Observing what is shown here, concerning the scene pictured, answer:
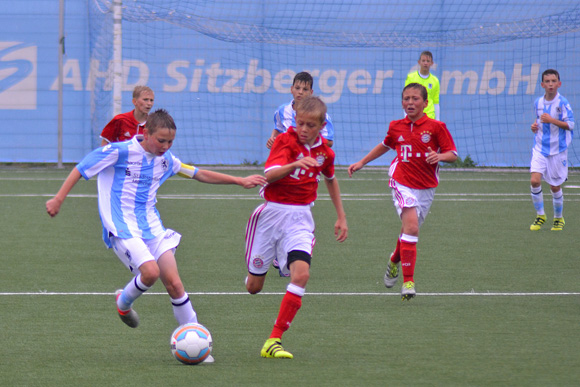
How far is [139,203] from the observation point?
550 cm

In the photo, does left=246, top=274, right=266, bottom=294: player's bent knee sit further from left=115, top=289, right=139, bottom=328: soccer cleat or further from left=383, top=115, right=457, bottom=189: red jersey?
left=383, top=115, right=457, bottom=189: red jersey

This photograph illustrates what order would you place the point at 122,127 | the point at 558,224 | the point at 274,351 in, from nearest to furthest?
the point at 274,351, the point at 122,127, the point at 558,224

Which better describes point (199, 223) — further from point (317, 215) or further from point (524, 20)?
point (524, 20)

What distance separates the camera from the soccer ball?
4.92 metres

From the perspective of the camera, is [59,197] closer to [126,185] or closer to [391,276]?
[126,185]

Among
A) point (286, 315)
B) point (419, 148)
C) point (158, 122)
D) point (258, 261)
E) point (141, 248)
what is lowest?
point (286, 315)

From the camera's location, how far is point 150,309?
21.5ft

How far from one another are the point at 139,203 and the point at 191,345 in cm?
101

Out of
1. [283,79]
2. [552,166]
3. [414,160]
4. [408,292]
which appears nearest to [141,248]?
[408,292]

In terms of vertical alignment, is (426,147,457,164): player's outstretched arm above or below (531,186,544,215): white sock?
above

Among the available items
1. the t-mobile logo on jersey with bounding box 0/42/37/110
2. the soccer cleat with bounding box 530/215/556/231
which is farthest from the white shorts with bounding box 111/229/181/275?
the t-mobile logo on jersey with bounding box 0/42/37/110

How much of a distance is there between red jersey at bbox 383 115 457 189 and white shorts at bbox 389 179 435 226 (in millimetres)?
39

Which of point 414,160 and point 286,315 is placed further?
point 414,160

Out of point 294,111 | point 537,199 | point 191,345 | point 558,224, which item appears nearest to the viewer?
point 191,345
